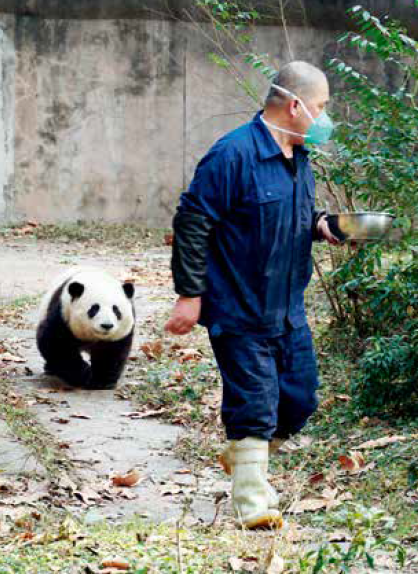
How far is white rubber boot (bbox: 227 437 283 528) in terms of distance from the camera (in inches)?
173

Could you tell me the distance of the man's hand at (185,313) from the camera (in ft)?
14.3

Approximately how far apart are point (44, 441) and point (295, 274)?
1.90m

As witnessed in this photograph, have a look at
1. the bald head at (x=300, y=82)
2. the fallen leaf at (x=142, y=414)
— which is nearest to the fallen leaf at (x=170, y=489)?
the fallen leaf at (x=142, y=414)

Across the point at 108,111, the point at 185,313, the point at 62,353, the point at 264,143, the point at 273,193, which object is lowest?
the point at 62,353

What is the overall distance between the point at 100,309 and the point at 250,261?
2886 millimetres

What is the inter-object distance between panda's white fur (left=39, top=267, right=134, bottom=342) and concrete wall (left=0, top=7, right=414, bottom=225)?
24.6 feet

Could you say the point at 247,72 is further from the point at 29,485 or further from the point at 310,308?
the point at 29,485

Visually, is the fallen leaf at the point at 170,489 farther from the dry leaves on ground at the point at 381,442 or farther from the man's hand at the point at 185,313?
the man's hand at the point at 185,313

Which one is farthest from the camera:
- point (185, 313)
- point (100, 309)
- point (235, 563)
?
point (100, 309)

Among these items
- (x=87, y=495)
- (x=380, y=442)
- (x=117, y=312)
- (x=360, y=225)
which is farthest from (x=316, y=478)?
(x=117, y=312)

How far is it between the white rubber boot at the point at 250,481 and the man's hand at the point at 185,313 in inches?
21.1

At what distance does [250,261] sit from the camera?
14.5ft

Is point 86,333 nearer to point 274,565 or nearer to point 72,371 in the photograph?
point 72,371

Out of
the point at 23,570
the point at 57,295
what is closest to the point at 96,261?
the point at 57,295
